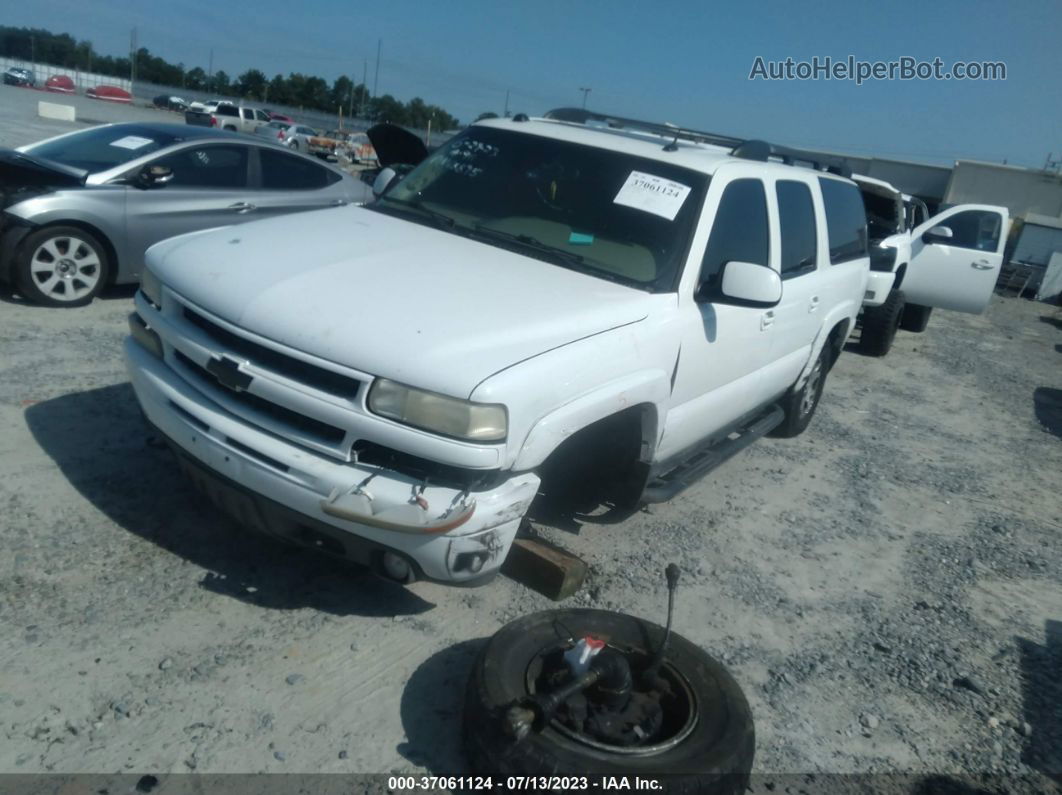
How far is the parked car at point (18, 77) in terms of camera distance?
58375mm

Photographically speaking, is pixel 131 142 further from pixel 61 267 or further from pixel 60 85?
pixel 60 85

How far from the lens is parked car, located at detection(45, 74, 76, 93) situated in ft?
190

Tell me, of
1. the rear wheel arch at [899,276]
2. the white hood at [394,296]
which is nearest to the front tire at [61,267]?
the white hood at [394,296]

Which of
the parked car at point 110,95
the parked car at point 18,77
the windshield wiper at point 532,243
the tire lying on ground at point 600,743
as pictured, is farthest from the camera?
the parked car at point 18,77

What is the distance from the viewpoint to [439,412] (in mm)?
2740

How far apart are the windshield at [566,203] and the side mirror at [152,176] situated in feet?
10.8

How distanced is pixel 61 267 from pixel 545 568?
4.98 meters

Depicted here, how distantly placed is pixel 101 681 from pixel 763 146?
4.17 metres

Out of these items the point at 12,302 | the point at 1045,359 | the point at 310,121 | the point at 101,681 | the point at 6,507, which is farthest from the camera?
the point at 310,121

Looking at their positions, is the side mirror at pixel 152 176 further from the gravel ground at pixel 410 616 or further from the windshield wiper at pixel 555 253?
the windshield wiper at pixel 555 253

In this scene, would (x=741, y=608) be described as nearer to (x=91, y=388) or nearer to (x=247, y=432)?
(x=247, y=432)

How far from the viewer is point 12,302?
648 cm

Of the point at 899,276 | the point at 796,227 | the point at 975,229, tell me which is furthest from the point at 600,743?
the point at 975,229

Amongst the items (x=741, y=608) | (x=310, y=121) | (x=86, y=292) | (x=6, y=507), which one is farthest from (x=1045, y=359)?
(x=310, y=121)
